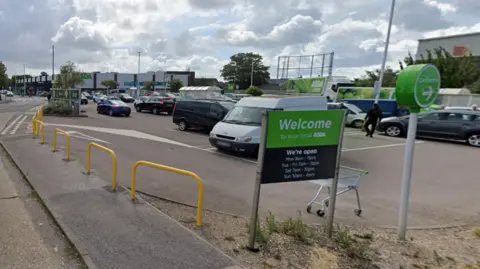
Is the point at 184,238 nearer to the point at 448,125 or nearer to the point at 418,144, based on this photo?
the point at 418,144

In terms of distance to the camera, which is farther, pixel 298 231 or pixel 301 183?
pixel 301 183

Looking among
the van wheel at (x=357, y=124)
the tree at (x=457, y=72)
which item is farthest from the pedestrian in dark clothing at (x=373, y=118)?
the tree at (x=457, y=72)

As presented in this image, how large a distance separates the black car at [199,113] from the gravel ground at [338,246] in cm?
1038

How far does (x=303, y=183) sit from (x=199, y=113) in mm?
9232

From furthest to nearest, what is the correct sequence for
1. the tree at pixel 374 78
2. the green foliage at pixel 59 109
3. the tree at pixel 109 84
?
the tree at pixel 109 84
the tree at pixel 374 78
the green foliage at pixel 59 109

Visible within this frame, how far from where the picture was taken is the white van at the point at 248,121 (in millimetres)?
9695

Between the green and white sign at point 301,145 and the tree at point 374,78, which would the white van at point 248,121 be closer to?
the green and white sign at point 301,145

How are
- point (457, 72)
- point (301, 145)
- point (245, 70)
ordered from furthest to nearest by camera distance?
point (245, 70) → point (457, 72) → point (301, 145)

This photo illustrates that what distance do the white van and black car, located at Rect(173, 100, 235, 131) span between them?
13.2ft

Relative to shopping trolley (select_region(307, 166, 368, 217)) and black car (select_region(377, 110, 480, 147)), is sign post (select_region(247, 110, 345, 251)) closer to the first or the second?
shopping trolley (select_region(307, 166, 368, 217))

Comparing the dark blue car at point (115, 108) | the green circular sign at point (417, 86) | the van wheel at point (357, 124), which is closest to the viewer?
the green circular sign at point (417, 86)

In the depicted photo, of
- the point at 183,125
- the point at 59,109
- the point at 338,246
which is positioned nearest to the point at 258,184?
the point at 338,246

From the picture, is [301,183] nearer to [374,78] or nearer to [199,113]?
[199,113]

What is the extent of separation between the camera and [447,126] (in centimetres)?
1514
